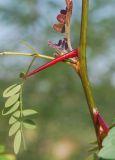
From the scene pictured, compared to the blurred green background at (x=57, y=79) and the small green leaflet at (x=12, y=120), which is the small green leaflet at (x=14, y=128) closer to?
the small green leaflet at (x=12, y=120)

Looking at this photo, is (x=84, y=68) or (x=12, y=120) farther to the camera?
(x=12, y=120)

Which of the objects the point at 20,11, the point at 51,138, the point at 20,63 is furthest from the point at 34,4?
the point at 51,138

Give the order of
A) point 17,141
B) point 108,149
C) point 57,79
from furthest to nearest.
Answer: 1. point 57,79
2. point 17,141
3. point 108,149

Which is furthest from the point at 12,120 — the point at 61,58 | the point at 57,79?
the point at 57,79

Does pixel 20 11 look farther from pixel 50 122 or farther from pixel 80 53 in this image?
pixel 80 53

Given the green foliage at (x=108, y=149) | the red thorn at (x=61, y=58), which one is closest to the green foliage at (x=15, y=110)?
the red thorn at (x=61, y=58)

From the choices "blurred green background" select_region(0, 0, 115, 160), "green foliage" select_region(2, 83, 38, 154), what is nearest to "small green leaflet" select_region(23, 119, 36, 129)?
"green foliage" select_region(2, 83, 38, 154)

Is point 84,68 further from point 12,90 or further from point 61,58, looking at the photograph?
point 12,90
